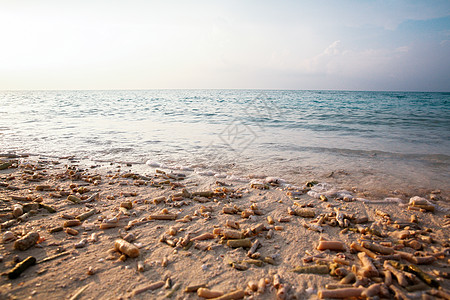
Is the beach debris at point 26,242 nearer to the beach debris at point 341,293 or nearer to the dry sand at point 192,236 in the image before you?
the dry sand at point 192,236

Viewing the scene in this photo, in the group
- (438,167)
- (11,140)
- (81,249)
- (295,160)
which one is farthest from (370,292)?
(11,140)

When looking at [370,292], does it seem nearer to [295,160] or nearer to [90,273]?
[90,273]

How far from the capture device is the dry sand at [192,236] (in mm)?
2123

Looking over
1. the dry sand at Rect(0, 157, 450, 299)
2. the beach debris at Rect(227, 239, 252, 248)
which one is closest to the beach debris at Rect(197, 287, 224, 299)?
the dry sand at Rect(0, 157, 450, 299)

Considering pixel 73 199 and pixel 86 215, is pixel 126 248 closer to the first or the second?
pixel 86 215

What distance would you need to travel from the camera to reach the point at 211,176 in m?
5.59

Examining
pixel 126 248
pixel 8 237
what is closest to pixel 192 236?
pixel 126 248

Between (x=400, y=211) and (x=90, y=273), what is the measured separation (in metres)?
4.29

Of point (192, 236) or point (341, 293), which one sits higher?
point (341, 293)

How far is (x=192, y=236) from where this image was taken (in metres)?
2.96

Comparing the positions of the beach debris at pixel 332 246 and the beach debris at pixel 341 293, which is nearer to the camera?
the beach debris at pixel 341 293

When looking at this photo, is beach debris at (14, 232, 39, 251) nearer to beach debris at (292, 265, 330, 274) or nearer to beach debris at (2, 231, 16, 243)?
beach debris at (2, 231, 16, 243)

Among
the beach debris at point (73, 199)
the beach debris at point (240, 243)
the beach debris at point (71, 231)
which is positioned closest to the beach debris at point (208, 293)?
the beach debris at point (240, 243)

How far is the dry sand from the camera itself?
2.12 m
